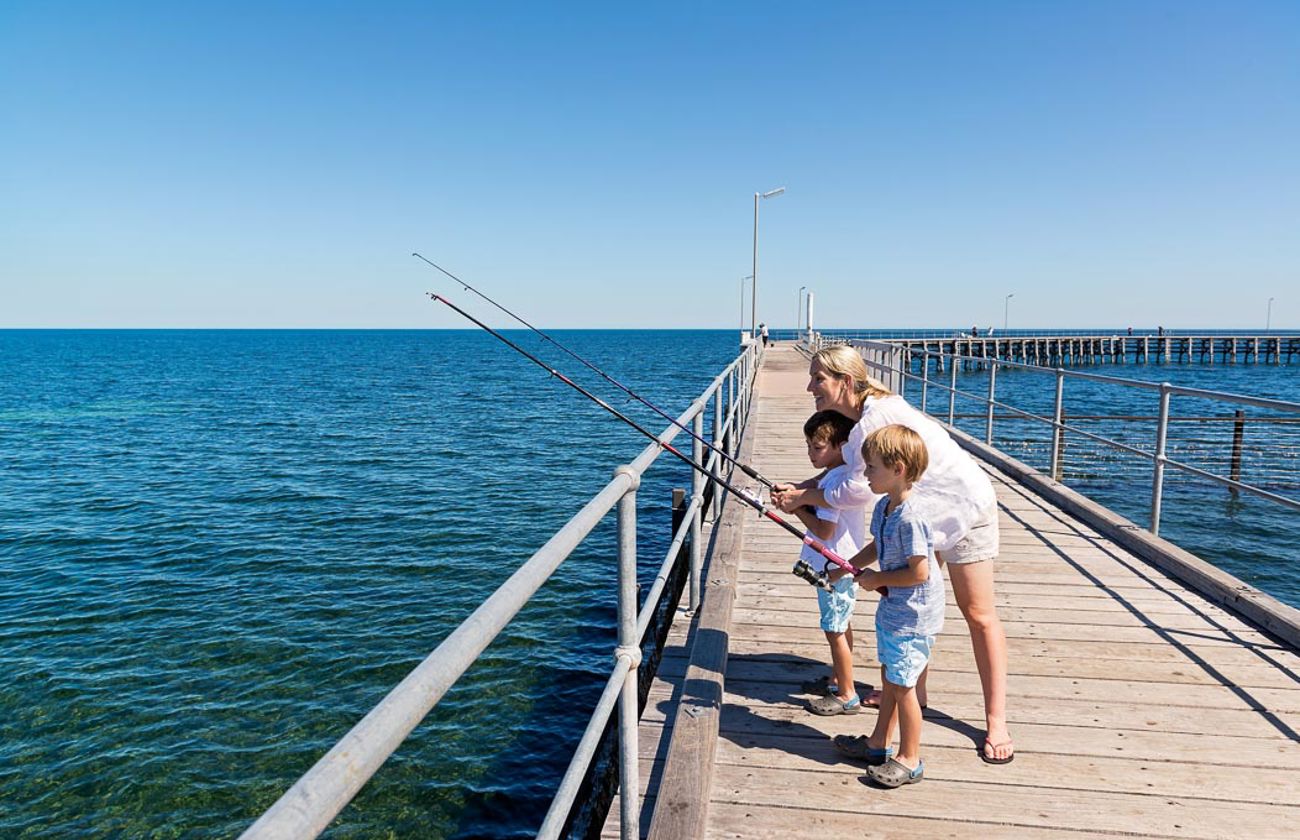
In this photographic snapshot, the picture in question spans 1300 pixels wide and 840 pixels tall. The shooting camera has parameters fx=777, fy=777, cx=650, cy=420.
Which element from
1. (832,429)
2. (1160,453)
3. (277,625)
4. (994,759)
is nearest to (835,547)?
(832,429)

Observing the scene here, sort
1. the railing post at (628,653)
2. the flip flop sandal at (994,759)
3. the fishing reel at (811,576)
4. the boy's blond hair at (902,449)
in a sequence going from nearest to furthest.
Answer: the railing post at (628,653) → the boy's blond hair at (902,449) → the flip flop sandal at (994,759) → the fishing reel at (811,576)

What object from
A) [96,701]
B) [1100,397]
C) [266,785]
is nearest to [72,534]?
[96,701]

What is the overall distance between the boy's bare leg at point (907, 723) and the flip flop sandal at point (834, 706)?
50 cm

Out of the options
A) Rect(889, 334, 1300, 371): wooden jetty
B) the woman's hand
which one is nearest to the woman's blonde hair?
the woman's hand

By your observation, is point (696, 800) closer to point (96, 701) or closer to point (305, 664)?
point (305, 664)

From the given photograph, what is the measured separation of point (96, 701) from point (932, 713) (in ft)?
27.2

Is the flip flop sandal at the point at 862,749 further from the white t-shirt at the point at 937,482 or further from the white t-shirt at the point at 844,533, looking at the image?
the white t-shirt at the point at 937,482

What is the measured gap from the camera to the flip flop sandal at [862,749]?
116 inches

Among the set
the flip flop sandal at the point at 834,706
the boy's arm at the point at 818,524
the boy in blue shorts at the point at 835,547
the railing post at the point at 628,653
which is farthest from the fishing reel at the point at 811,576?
the railing post at the point at 628,653

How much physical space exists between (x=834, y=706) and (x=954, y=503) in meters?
1.09

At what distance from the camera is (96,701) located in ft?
25.7

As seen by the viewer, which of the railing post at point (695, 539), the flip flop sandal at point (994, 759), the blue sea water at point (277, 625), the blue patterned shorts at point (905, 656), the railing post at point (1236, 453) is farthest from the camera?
the railing post at point (1236, 453)

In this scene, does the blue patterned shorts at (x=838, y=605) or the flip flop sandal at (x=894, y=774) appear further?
the blue patterned shorts at (x=838, y=605)

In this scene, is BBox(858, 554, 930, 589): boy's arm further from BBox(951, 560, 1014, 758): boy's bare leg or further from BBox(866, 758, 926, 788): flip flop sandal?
BBox(866, 758, 926, 788): flip flop sandal
